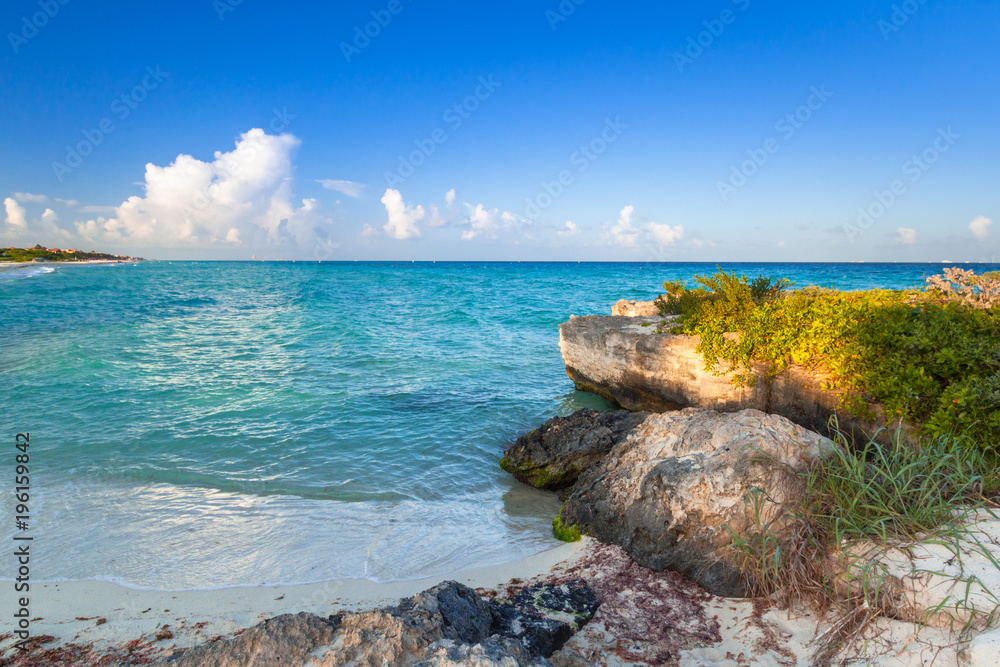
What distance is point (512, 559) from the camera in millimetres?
5164

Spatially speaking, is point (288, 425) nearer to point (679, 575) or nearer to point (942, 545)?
point (679, 575)

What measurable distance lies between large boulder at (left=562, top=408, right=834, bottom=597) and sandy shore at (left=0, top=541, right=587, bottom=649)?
68 cm

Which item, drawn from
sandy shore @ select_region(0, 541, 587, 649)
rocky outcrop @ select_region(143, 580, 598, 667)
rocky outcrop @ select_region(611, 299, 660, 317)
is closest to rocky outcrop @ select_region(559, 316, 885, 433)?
rocky outcrop @ select_region(611, 299, 660, 317)

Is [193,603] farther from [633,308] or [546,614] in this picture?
[633,308]

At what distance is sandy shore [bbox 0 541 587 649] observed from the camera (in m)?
3.90

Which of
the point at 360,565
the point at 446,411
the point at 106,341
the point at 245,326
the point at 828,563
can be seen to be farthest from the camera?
the point at 245,326

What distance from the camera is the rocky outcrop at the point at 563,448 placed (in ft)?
22.9

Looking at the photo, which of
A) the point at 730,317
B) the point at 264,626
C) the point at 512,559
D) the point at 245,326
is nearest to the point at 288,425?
the point at 512,559

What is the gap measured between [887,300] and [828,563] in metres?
5.47

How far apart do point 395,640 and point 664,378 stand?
738 centimetres

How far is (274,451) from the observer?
8352 mm

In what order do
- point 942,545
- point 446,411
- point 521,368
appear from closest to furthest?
point 942,545
point 446,411
point 521,368

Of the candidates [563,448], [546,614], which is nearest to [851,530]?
[546,614]

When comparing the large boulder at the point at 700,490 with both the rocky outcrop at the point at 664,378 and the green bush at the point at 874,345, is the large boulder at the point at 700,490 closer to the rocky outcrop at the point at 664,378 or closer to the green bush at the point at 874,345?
the green bush at the point at 874,345
